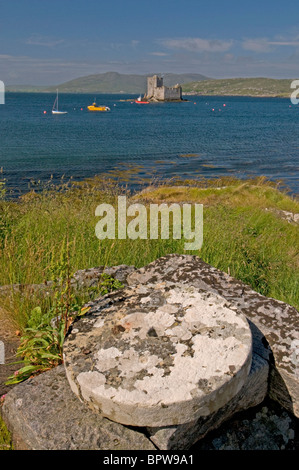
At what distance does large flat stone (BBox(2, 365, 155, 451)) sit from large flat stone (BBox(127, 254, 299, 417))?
1.28 meters

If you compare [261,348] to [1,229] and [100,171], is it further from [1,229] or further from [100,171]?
[100,171]

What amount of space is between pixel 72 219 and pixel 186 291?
381 centimetres

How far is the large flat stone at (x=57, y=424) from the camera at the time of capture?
2.67 meters

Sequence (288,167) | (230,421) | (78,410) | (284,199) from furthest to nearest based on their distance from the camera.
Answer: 1. (288,167)
2. (284,199)
3. (230,421)
4. (78,410)

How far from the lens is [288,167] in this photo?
30609mm

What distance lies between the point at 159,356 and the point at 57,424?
83 centimetres

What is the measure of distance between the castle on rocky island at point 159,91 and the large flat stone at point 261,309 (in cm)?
19148

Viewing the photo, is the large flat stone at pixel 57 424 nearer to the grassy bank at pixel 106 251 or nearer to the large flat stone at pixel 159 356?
the large flat stone at pixel 159 356

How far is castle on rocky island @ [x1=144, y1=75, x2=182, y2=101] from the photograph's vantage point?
611 feet

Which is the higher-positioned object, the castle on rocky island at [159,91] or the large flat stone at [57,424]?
the castle on rocky island at [159,91]

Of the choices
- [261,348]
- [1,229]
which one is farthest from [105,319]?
[1,229]

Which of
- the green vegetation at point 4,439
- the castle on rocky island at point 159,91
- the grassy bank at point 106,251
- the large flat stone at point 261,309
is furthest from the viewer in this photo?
the castle on rocky island at point 159,91

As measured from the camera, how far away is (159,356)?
10.1ft

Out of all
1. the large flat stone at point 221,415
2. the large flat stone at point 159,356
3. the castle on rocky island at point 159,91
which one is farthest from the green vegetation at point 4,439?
the castle on rocky island at point 159,91
